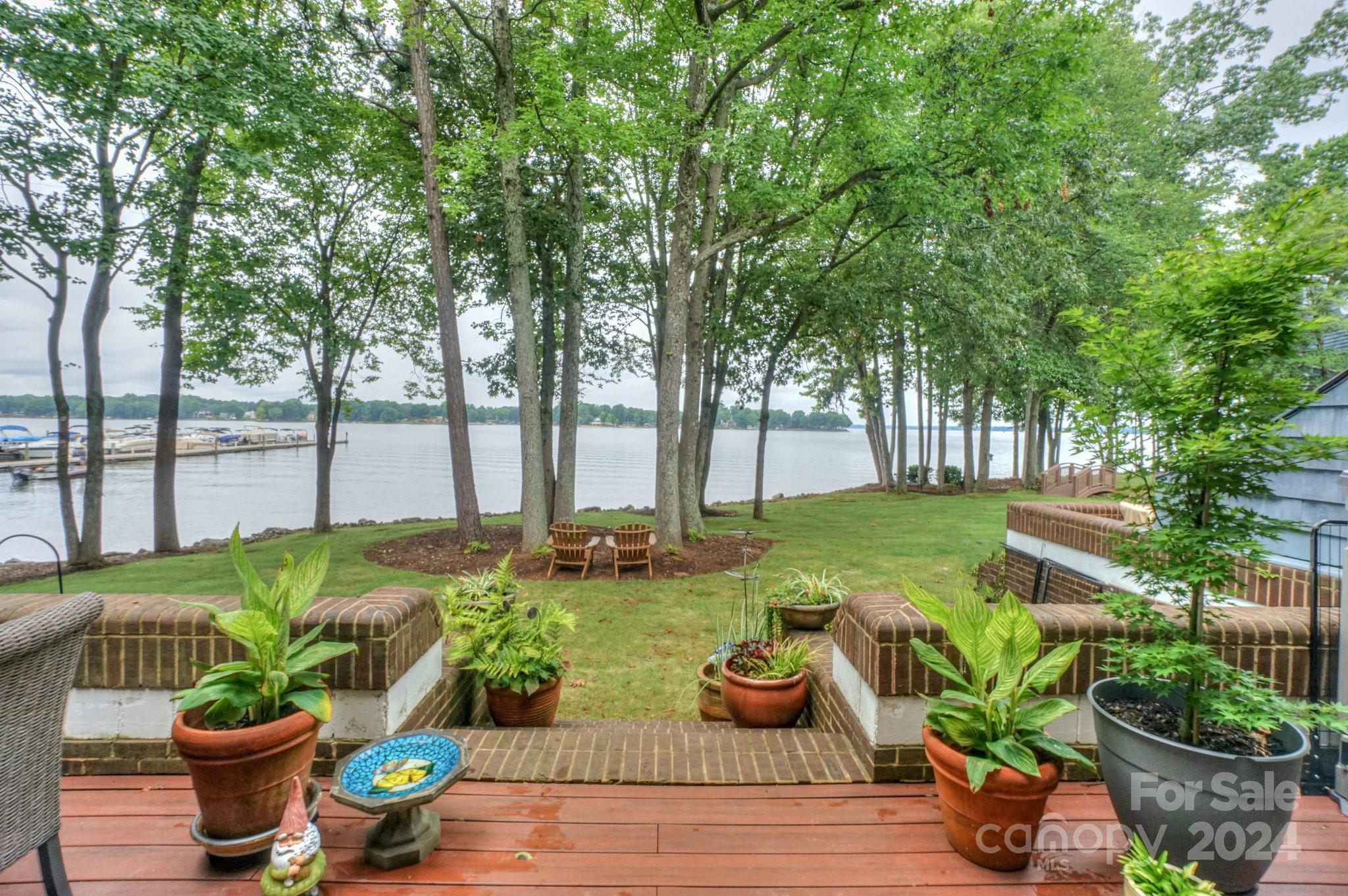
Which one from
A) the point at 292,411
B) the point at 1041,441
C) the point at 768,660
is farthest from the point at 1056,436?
the point at 292,411

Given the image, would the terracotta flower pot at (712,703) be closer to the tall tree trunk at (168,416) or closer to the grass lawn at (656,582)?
the grass lawn at (656,582)

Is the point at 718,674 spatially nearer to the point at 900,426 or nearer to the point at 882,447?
the point at 900,426

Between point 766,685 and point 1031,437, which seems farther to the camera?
point 1031,437

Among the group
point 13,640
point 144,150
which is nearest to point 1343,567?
point 13,640

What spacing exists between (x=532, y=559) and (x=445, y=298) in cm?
449

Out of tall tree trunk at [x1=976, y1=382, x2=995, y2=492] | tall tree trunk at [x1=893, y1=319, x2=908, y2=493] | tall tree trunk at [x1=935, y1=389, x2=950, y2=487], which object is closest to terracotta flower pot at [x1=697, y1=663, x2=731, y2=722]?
tall tree trunk at [x1=976, y1=382, x2=995, y2=492]

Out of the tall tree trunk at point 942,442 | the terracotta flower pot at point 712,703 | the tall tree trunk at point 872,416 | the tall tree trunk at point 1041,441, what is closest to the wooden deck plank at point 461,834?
the terracotta flower pot at point 712,703

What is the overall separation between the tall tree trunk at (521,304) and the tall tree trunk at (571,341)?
1.00 metres

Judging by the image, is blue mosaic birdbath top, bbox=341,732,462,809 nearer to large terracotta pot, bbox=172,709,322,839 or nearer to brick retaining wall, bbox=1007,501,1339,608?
large terracotta pot, bbox=172,709,322,839

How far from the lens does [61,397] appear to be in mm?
11484

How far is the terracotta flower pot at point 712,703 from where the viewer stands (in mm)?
4168

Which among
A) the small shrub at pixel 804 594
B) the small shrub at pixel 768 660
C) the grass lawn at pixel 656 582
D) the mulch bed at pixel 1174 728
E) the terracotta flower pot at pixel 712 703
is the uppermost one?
the mulch bed at pixel 1174 728

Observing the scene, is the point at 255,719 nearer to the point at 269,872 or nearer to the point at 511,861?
the point at 269,872

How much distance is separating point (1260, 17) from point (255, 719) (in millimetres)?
26770
